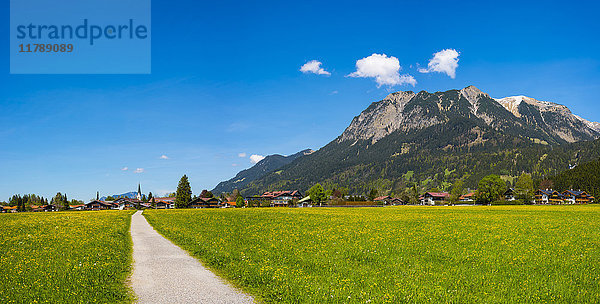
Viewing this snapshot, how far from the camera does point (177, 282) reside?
14.0 meters

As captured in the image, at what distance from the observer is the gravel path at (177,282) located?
38.9 feet

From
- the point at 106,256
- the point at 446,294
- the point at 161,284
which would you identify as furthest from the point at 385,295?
the point at 106,256

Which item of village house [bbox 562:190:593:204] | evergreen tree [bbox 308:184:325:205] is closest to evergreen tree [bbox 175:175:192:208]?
evergreen tree [bbox 308:184:325:205]

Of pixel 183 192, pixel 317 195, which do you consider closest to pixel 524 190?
pixel 317 195

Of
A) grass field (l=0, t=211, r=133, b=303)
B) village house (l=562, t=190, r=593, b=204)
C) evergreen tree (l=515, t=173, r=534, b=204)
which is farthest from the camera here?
village house (l=562, t=190, r=593, b=204)

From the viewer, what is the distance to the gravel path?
38.9 feet

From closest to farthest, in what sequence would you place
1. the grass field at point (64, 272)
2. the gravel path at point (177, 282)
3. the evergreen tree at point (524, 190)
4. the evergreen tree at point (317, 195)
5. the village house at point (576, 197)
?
1. the gravel path at point (177, 282)
2. the grass field at point (64, 272)
3. the evergreen tree at point (524, 190)
4. the evergreen tree at point (317, 195)
5. the village house at point (576, 197)

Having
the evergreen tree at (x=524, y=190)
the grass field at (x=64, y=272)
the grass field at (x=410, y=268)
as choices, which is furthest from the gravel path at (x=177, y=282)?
the evergreen tree at (x=524, y=190)

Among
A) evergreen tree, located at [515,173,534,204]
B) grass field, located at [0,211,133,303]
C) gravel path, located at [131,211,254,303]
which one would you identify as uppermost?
grass field, located at [0,211,133,303]

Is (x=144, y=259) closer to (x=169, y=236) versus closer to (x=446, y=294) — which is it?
(x=169, y=236)

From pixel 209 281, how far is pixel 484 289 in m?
10.4

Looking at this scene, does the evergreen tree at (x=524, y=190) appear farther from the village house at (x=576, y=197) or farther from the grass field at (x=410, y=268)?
the grass field at (x=410, y=268)

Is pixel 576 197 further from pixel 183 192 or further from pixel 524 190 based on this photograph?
pixel 183 192

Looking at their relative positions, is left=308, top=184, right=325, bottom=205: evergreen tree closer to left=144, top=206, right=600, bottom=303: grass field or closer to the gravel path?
left=144, top=206, right=600, bottom=303: grass field
